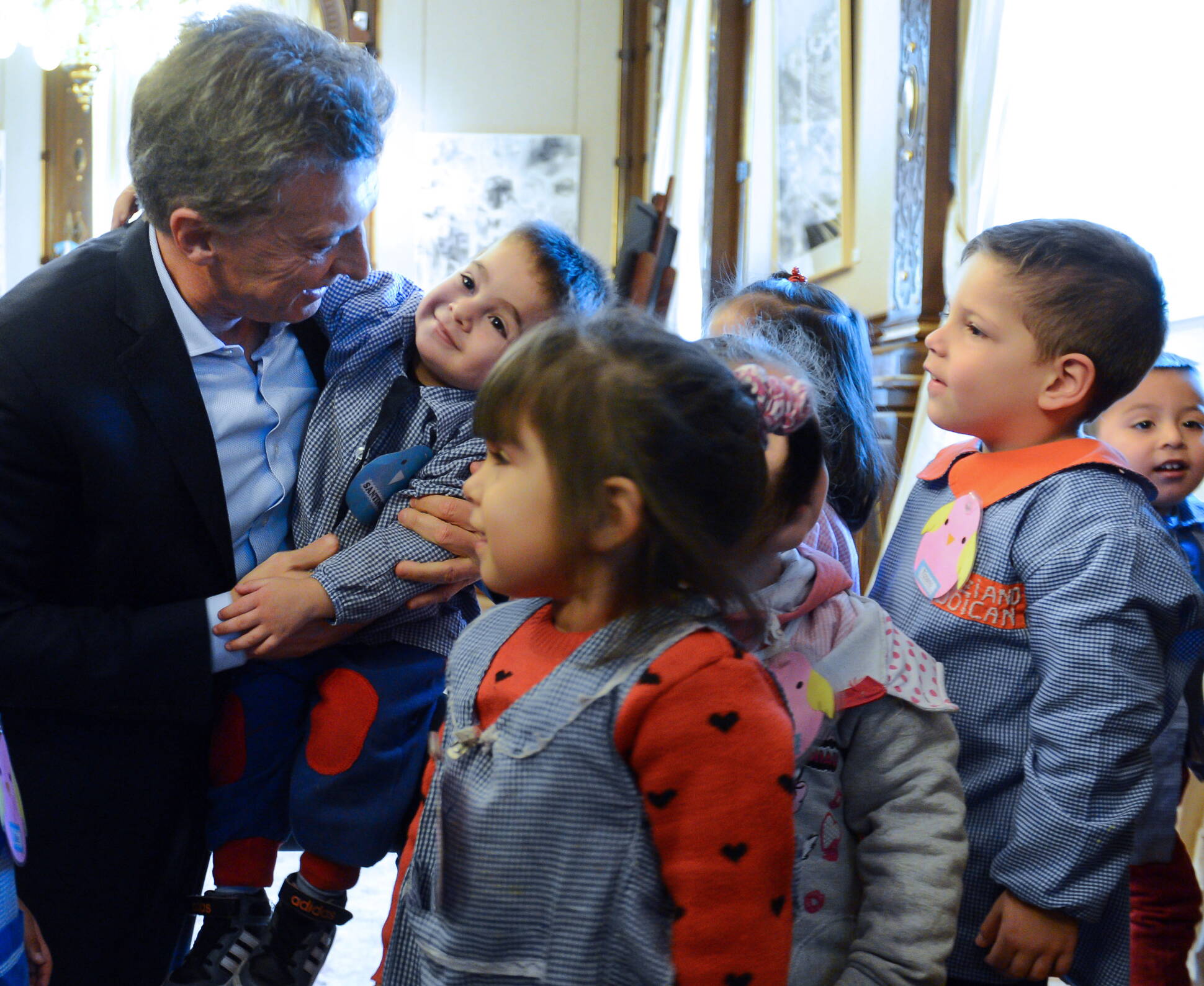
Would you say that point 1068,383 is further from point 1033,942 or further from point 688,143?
point 688,143

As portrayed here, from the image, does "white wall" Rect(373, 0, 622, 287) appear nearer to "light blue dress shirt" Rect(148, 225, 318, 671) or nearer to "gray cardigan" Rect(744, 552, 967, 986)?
"light blue dress shirt" Rect(148, 225, 318, 671)

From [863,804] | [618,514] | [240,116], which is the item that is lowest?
[863,804]

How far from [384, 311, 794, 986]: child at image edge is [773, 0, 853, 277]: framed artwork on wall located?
3132 millimetres

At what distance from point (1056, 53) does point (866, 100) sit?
1409 millimetres

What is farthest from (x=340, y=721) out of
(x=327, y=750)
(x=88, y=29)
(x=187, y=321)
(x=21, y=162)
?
(x=21, y=162)

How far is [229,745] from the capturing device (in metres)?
1.46

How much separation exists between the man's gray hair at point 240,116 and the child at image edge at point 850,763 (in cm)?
69

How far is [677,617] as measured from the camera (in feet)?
3.06

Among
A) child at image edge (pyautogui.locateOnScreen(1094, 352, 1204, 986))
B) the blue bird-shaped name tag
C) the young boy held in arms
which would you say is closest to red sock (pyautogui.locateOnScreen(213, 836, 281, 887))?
the young boy held in arms

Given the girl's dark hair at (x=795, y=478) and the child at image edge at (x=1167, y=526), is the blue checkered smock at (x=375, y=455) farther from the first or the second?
the child at image edge at (x=1167, y=526)

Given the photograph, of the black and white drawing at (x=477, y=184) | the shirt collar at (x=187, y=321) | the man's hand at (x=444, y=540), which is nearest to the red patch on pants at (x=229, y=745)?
the man's hand at (x=444, y=540)

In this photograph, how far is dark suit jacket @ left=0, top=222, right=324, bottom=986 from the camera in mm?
1308

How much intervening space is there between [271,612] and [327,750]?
215 millimetres

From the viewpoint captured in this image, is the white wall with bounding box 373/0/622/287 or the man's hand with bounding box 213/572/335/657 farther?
the white wall with bounding box 373/0/622/287
